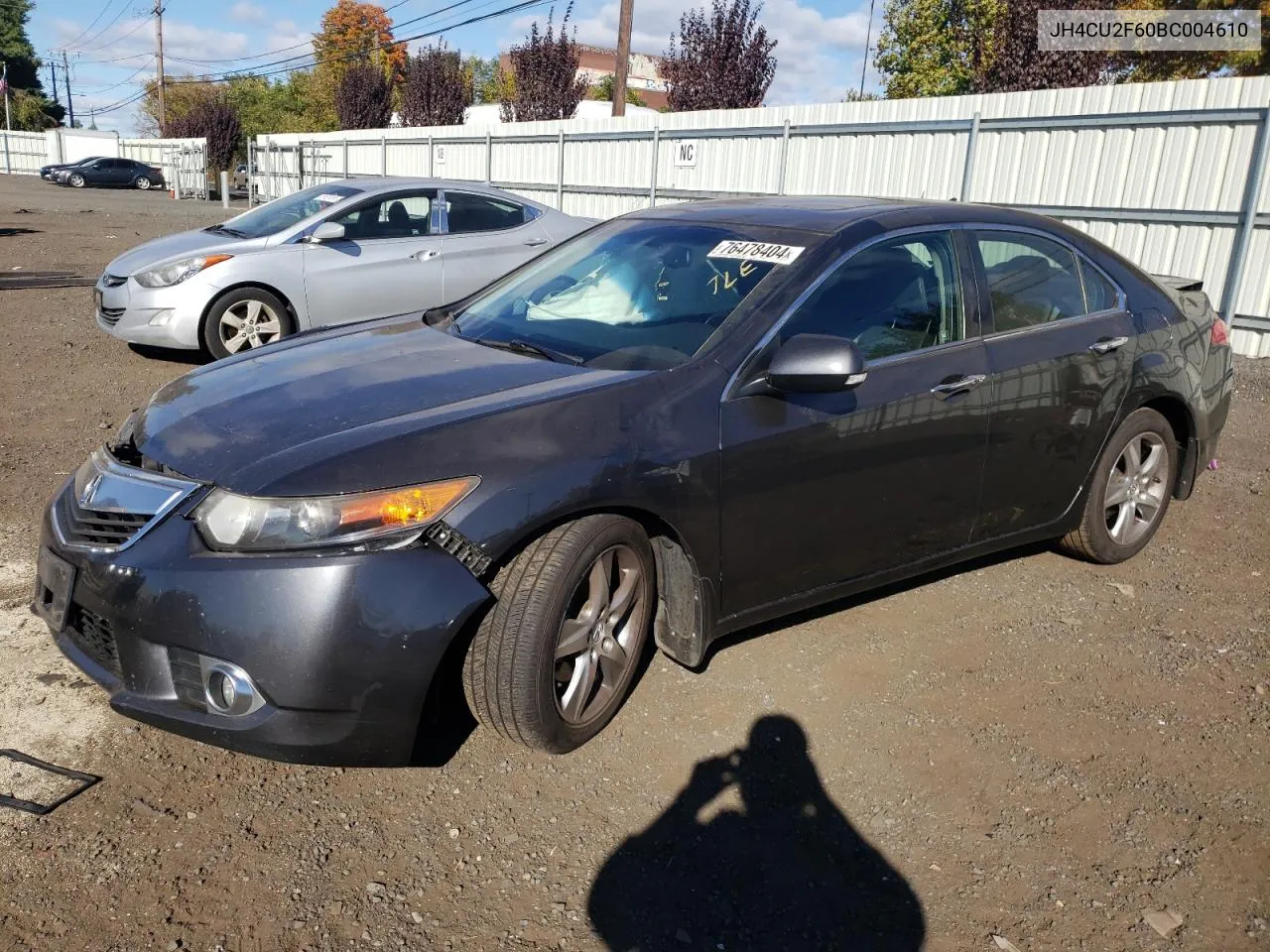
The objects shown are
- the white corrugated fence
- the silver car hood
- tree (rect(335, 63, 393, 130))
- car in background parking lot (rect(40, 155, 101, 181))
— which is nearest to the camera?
the silver car hood

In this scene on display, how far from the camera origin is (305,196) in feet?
29.7

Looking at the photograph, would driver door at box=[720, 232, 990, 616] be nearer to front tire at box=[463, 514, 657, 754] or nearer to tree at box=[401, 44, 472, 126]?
front tire at box=[463, 514, 657, 754]

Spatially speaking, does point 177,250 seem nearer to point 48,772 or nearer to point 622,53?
point 48,772

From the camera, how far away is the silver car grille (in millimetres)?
2783

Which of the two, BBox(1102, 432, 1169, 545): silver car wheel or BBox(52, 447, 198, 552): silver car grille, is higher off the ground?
BBox(52, 447, 198, 552): silver car grille

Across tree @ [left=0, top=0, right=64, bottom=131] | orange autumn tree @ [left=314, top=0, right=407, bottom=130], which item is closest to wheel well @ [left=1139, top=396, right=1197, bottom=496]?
orange autumn tree @ [left=314, top=0, right=407, bottom=130]

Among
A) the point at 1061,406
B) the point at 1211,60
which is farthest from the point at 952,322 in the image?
the point at 1211,60

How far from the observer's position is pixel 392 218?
28.7 ft

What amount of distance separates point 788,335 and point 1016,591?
6.25 ft

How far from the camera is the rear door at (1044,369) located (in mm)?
3959

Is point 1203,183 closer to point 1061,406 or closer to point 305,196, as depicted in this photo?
point 1061,406

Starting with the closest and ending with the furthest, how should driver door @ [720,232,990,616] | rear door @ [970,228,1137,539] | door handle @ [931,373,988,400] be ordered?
1. driver door @ [720,232,990,616]
2. door handle @ [931,373,988,400]
3. rear door @ [970,228,1137,539]

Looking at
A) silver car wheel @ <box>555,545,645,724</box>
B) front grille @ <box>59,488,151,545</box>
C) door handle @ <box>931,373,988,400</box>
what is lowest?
silver car wheel @ <box>555,545,645,724</box>

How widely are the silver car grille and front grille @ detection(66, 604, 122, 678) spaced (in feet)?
0.62
